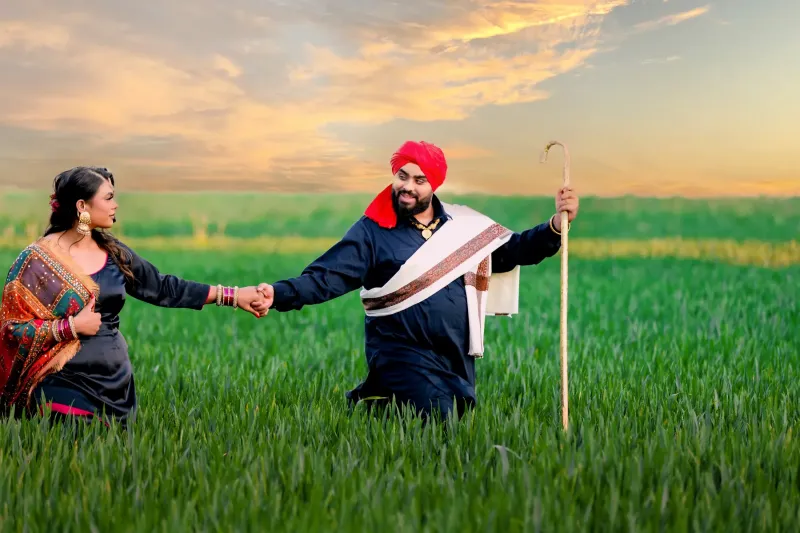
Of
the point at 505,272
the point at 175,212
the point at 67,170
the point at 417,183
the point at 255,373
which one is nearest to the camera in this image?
the point at 67,170

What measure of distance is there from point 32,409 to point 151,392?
4.24 feet

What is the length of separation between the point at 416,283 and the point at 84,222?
1.61m

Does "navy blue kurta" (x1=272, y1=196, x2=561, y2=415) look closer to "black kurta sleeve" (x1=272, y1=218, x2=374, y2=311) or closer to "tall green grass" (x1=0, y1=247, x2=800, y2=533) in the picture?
"black kurta sleeve" (x1=272, y1=218, x2=374, y2=311)

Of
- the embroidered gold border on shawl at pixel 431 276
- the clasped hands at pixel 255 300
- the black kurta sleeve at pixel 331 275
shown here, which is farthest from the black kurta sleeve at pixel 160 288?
the embroidered gold border on shawl at pixel 431 276

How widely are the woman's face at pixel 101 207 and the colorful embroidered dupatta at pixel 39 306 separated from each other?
0.74 ft

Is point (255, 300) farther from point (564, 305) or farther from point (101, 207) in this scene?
point (564, 305)

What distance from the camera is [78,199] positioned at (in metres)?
4.23

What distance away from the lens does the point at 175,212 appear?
41.9 metres

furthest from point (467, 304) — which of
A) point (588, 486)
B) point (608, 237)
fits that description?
Answer: point (608, 237)

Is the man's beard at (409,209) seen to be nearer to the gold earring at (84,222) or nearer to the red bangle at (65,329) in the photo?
the gold earring at (84,222)

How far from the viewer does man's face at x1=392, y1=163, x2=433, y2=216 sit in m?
4.61

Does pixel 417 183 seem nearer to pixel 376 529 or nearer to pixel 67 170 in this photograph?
pixel 67 170

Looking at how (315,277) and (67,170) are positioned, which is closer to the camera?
(67,170)

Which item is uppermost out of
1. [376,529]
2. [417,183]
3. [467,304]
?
[417,183]
